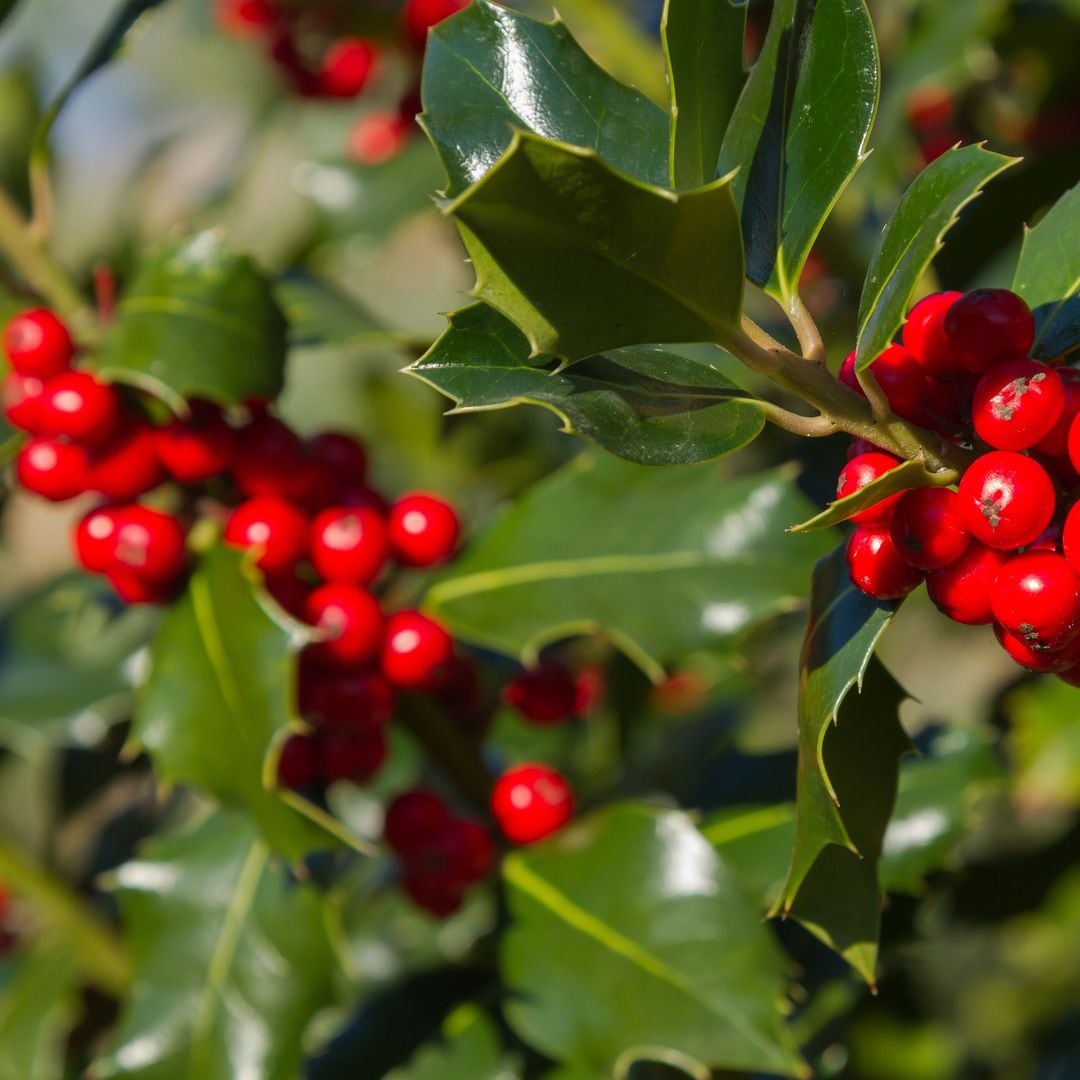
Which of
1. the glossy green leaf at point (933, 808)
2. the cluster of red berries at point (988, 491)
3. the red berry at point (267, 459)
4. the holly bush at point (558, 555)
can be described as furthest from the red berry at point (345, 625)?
the cluster of red berries at point (988, 491)

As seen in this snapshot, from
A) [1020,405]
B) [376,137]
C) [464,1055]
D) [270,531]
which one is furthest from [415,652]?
[376,137]

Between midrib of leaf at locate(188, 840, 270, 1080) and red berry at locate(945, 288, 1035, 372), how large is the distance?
95cm

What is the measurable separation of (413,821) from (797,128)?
837 millimetres

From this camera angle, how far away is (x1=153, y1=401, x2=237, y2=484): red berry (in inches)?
50.9

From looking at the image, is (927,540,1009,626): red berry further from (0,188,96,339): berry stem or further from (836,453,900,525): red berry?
(0,188,96,339): berry stem

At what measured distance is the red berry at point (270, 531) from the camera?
1302 millimetres

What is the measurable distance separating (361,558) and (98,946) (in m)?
0.71

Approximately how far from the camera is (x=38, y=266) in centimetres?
141

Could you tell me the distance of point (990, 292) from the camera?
0.74 metres

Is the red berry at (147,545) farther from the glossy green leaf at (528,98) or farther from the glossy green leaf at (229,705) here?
the glossy green leaf at (528,98)

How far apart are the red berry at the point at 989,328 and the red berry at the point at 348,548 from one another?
0.73m

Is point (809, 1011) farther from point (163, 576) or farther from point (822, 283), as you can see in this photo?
point (822, 283)

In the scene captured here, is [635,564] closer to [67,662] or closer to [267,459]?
[267,459]

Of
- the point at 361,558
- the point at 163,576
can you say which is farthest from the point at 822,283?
the point at 163,576
